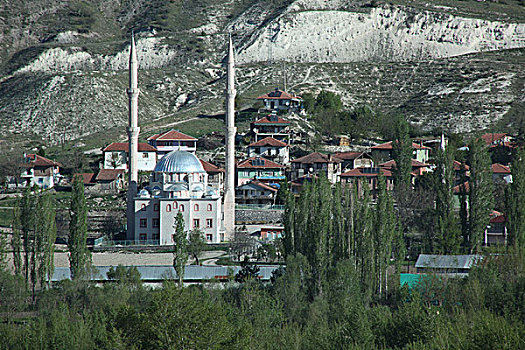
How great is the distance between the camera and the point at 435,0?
140250 millimetres

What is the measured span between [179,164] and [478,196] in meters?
21.3

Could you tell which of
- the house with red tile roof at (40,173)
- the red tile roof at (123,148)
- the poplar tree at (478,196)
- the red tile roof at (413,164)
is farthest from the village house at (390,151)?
the house with red tile roof at (40,173)

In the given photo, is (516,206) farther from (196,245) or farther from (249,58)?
(249,58)

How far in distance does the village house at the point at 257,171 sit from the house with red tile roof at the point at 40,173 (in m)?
16.7

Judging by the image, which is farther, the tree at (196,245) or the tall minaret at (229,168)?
the tall minaret at (229,168)

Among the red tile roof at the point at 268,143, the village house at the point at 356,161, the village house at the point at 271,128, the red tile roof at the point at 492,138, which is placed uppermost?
the village house at the point at 271,128

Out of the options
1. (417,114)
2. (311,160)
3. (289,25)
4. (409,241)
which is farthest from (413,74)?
(409,241)

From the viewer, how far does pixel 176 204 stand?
5825cm

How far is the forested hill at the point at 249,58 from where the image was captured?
105 meters

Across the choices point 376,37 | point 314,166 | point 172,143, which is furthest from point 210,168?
point 376,37

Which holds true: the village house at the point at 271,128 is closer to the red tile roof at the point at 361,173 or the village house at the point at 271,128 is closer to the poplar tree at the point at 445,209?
the red tile roof at the point at 361,173

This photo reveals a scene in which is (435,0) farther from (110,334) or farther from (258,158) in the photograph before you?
(110,334)

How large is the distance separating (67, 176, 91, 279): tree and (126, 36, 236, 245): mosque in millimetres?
10568

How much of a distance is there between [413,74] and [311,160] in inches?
1769
